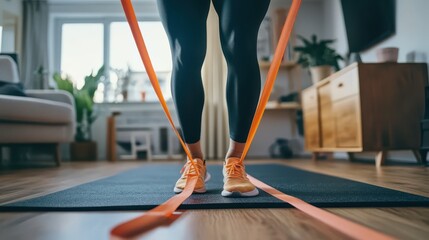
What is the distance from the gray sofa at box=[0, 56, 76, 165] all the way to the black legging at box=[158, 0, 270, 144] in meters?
1.73

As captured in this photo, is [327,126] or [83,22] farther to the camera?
[83,22]

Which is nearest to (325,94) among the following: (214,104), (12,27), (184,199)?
(214,104)

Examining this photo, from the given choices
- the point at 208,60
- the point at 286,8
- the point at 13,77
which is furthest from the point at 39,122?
the point at 286,8

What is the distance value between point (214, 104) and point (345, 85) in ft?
6.33

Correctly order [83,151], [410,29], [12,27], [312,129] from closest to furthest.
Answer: [410,29] → [312,129] → [83,151] → [12,27]

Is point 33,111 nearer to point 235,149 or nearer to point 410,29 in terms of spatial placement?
point 235,149

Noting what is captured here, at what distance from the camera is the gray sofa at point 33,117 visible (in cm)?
230

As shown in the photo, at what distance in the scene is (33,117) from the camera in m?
2.42

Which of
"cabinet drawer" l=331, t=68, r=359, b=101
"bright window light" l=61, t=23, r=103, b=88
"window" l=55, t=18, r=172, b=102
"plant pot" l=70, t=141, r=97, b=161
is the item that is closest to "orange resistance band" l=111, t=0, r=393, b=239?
"cabinet drawer" l=331, t=68, r=359, b=101

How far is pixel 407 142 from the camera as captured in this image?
217cm

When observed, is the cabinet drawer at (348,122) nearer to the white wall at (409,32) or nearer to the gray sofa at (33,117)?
the white wall at (409,32)

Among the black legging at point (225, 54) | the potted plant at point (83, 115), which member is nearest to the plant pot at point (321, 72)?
the black legging at point (225, 54)

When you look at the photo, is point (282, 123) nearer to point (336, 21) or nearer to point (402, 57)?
point (336, 21)

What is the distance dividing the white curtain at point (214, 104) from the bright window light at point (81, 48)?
1.45 metres
